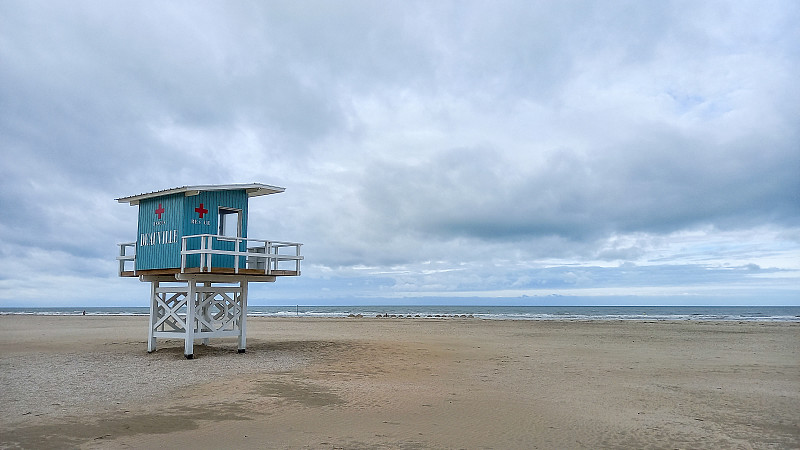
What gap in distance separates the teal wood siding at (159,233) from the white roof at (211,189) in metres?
0.26

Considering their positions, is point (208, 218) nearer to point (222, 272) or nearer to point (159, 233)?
point (159, 233)

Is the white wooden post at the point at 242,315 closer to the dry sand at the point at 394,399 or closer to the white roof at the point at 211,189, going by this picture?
the dry sand at the point at 394,399

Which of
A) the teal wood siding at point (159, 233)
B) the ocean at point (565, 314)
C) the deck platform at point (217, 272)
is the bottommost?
the ocean at point (565, 314)

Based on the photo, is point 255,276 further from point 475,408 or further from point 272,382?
point 475,408

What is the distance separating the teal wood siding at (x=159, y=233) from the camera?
59.7 ft

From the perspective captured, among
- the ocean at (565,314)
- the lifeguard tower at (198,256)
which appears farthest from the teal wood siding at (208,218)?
the ocean at (565,314)

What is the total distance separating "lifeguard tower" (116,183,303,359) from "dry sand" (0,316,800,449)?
1.41 meters

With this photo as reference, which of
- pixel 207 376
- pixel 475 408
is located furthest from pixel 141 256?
pixel 475 408

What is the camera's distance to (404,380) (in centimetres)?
1395

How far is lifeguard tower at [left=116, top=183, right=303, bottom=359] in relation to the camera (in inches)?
706

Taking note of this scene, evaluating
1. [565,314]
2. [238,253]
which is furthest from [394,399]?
[565,314]

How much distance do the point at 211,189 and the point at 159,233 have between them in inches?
106

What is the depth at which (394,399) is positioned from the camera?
37.6ft

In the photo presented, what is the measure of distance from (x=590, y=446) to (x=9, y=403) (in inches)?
432
